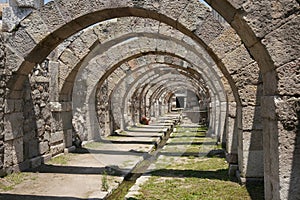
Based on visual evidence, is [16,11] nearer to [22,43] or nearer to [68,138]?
[22,43]

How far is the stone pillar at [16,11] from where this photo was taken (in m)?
5.85

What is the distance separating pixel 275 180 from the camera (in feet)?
8.85

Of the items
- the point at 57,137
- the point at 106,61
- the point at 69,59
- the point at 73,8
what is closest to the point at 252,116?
the point at 73,8

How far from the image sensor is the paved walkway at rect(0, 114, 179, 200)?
14.8ft

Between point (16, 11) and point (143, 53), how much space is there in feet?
16.5

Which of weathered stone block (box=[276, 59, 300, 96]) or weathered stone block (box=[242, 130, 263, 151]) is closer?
weathered stone block (box=[276, 59, 300, 96])

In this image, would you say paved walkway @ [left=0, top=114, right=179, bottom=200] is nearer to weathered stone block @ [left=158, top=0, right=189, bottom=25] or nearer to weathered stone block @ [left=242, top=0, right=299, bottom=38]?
weathered stone block @ [left=158, top=0, right=189, bottom=25]

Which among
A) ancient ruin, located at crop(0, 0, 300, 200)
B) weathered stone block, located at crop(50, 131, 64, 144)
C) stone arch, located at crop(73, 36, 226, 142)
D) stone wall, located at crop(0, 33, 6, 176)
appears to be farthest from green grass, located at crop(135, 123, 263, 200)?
stone arch, located at crop(73, 36, 226, 142)

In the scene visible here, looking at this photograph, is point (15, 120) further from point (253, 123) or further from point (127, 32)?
point (127, 32)

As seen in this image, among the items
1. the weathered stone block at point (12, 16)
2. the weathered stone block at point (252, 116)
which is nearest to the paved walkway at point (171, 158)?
the weathered stone block at point (252, 116)

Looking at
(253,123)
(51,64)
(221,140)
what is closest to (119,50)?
(51,64)

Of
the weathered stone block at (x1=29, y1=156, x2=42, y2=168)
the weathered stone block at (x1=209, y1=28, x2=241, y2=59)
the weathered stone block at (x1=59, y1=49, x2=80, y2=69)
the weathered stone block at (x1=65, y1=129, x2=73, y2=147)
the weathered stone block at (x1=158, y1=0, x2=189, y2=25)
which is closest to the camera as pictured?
the weathered stone block at (x1=158, y1=0, x2=189, y2=25)

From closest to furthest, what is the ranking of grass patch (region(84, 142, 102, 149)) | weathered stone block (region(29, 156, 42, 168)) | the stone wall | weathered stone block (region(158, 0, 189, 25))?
weathered stone block (region(158, 0, 189, 25)) → the stone wall → weathered stone block (region(29, 156, 42, 168)) → grass patch (region(84, 142, 102, 149))

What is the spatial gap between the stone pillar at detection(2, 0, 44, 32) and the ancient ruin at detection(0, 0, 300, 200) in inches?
0.7
